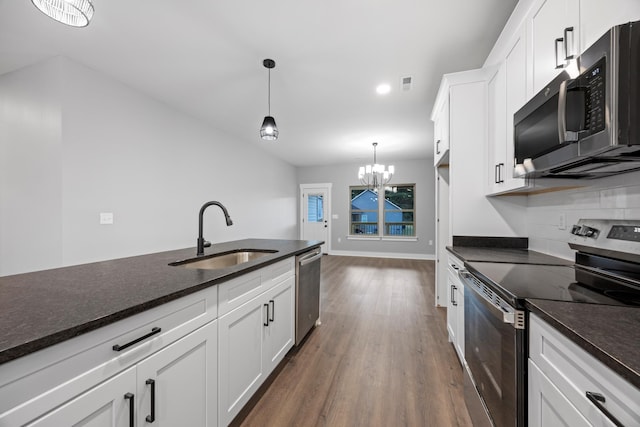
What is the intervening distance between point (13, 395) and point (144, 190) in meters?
3.12

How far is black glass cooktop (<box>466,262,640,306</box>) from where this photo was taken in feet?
3.15

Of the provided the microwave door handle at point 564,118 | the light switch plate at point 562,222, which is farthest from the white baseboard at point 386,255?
the microwave door handle at point 564,118

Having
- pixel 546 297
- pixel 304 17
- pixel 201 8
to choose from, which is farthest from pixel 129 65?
pixel 546 297

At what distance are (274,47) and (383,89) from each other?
1358 millimetres

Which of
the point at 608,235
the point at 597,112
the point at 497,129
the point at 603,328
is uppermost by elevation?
the point at 497,129

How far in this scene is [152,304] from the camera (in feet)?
2.96

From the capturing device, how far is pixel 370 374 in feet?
6.44

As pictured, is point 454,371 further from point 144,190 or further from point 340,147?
point 340,147

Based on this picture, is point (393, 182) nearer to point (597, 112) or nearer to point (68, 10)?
point (597, 112)

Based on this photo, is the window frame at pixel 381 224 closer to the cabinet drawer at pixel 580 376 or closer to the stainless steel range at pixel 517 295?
the stainless steel range at pixel 517 295

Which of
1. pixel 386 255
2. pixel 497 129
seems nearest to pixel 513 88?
pixel 497 129

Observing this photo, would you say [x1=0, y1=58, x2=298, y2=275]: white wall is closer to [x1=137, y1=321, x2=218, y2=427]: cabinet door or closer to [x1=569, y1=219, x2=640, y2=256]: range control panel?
[x1=137, y1=321, x2=218, y2=427]: cabinet door

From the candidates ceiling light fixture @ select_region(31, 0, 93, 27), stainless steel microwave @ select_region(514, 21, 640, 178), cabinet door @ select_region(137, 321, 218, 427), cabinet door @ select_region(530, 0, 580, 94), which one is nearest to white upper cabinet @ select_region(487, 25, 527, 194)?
cabinet door @ select_region(530, 0, 580, 94)

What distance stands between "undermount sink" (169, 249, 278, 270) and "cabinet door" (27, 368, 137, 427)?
36.0 inches
